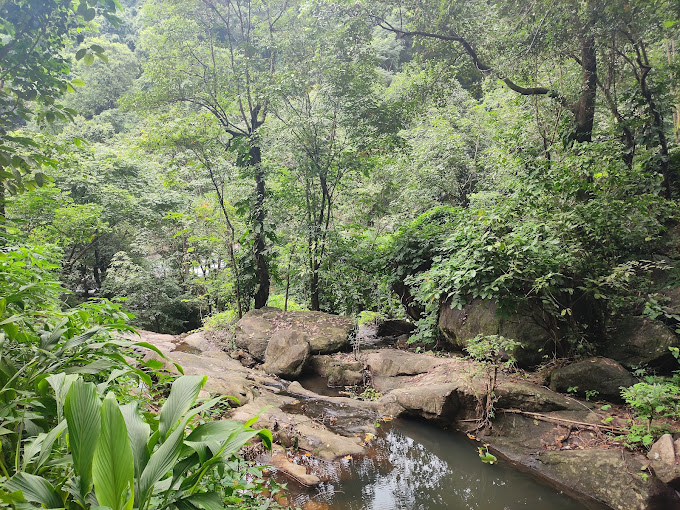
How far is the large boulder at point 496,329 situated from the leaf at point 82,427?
4.63 m

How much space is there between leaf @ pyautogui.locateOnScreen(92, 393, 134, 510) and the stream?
2201mm

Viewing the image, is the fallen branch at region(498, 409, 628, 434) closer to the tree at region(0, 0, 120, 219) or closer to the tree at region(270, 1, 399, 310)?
the tree at region(270, 1, 399, 310)

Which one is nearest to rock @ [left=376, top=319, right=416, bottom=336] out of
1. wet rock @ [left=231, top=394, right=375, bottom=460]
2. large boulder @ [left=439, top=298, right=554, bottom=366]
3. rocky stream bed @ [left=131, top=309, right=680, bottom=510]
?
rocky stream bed @ [left=131, top=309, right=680, bottom=510]

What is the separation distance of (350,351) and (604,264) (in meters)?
4.28

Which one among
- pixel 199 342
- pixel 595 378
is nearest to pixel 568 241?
pixel 595 378

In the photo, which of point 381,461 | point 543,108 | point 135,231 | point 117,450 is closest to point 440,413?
point 381,461

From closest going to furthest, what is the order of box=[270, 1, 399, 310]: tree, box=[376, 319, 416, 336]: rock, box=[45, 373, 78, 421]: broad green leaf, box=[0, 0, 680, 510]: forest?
box=[45, 373, 78, 421]: broad green leaf < box=[0, 0, 680, 510]: forest < box=[270, 1, 399, 310]: tree < box=[376, 319, 416, 336]: rock

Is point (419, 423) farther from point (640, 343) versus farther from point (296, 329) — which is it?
point (296, 329)

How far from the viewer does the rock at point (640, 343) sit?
438 cm

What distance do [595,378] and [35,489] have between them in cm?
524

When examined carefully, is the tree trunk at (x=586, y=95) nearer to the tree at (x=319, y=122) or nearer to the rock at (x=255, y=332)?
the tree at (x=319, y=122)

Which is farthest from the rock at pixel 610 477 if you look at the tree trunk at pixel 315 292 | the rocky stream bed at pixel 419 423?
the tree trunk at pixel 315 292

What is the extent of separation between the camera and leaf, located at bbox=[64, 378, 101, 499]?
0.99 metres

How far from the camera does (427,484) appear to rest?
134 inches
